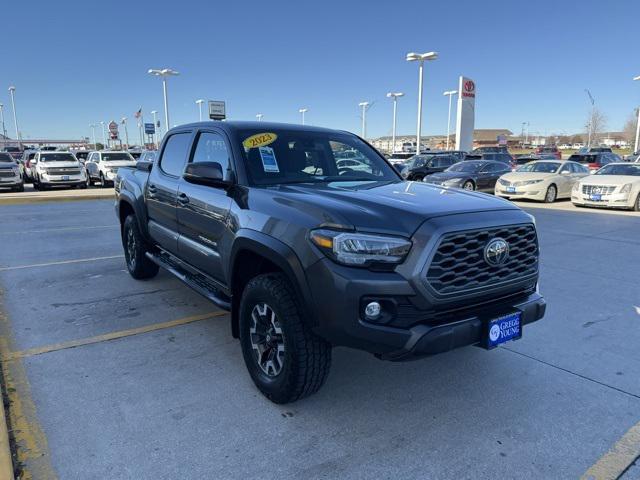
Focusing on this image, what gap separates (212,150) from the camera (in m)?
4.11

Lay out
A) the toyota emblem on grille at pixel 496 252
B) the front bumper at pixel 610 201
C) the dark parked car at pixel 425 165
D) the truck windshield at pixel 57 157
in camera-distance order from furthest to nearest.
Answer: the dark parked car at pixel 425 165
the truck windshield at pixel 57 157
the front bumper at pixel 610 201
the toyota emblem on grille at pixel 496 252

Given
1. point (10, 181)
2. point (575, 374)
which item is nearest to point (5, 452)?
point (575, 374)

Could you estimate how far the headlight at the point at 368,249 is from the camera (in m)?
2.61

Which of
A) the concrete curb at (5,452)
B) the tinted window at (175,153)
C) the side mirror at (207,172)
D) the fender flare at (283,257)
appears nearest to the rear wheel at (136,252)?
the tinted window at (175,153)

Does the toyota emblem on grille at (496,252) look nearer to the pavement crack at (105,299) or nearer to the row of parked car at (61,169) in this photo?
the pavement crack at (105,299)

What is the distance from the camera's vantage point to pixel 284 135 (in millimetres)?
4051

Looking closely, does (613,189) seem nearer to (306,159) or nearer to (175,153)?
(306,159)

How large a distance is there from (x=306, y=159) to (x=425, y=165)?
18.6 meters

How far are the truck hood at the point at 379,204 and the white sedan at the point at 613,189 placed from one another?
1204 centimetres

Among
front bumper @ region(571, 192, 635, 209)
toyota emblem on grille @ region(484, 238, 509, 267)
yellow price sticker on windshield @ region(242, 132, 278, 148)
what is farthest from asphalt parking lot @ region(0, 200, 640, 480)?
front bumper @ region(571, 192, 635, 209)

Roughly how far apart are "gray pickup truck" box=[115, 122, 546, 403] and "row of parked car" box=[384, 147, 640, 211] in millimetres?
8865

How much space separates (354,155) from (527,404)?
2.47m

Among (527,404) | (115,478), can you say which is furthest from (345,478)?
(527,404)

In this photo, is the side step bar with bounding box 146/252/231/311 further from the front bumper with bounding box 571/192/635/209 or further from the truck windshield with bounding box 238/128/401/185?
the front bumper with bounding box 571/192/635/209
